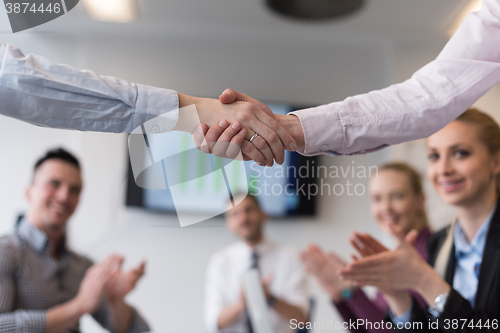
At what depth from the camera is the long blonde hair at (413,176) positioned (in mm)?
1389

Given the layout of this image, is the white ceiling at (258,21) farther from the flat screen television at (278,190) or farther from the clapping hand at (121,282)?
the clapping hand at (121,282)

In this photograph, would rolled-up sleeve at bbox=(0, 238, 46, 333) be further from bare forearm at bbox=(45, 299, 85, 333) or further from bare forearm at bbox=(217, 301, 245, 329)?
bare forearm at bbox=(217, 301, 245, 329)

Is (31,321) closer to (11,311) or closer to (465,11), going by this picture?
(11,311)

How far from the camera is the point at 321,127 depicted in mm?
580

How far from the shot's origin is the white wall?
52.4 inches

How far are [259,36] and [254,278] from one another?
0.87m

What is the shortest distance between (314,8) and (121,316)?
1.27 meters

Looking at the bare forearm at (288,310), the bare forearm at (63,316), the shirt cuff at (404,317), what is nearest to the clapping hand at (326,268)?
the bare forearm at (288,310)

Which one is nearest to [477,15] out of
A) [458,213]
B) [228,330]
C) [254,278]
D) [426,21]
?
[458,213]

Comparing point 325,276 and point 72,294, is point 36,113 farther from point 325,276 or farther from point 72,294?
point 325,276

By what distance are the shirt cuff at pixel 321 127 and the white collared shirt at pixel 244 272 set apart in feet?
3.33

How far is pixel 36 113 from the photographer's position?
1.57ft

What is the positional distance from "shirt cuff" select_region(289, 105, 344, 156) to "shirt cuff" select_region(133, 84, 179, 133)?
0.61 feet

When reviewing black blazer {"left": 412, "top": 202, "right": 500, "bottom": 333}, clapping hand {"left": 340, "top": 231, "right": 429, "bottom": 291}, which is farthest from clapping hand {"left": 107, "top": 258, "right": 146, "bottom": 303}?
black blazer {"left": 412, "top": 202, "right": 500, "bottom": 333}
